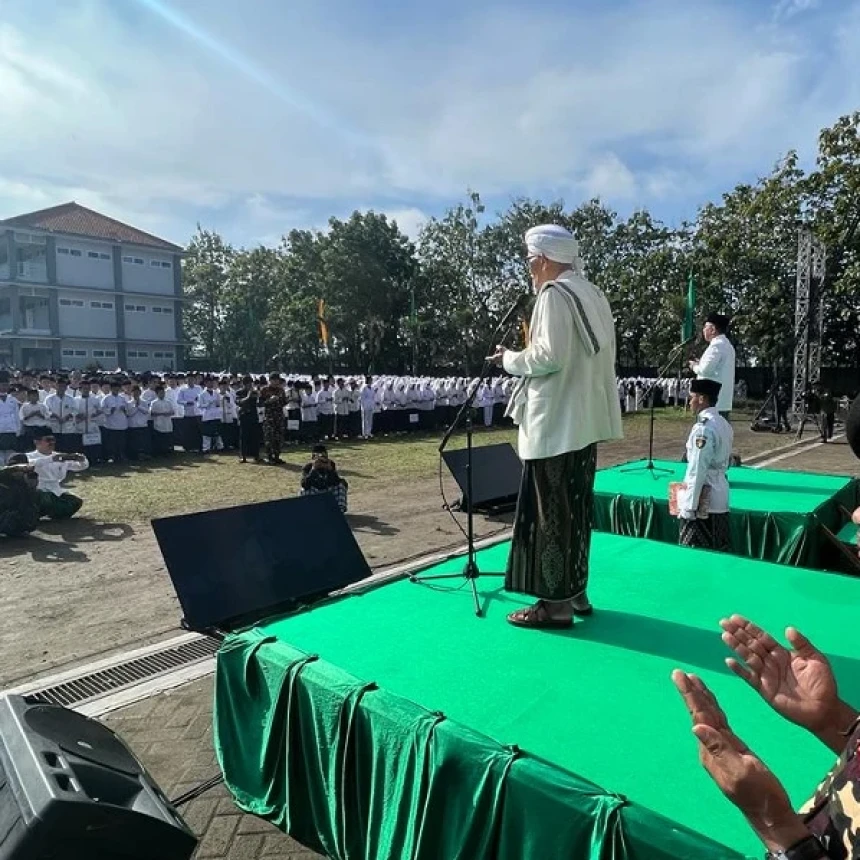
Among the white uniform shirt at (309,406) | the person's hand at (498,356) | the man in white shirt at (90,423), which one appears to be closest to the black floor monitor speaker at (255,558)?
the person's hand at (498,356)

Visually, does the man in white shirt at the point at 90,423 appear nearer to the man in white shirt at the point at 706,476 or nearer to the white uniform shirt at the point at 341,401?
the white uniform shirt at the point at 341,401

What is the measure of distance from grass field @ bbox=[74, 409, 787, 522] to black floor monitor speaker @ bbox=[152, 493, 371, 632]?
5.17m

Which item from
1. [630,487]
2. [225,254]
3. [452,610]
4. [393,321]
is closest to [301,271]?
[393,321]

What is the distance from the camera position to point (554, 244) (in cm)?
330

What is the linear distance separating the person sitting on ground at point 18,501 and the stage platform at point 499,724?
20.1ft

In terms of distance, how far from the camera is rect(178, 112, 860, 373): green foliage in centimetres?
2306

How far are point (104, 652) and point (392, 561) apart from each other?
286 cm

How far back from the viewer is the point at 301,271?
44969 millimetres

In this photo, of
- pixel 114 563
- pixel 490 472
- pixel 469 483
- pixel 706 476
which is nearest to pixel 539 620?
pixel 469 483

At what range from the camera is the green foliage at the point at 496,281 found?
908 inches

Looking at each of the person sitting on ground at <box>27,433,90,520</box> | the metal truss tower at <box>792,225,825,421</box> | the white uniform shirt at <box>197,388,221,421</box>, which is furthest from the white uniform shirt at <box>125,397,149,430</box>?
the metal truss tower at <box>792,225,825,421</box>

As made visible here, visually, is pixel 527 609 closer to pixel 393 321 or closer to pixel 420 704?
pixel 420 704

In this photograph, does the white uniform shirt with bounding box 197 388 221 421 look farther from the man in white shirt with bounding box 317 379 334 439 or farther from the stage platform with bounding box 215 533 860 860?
the stage platform with bounding box 215 533 860 860

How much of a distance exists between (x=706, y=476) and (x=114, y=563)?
5.77 m
